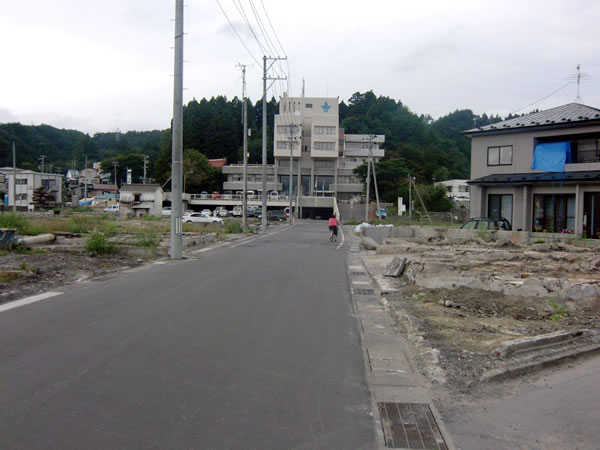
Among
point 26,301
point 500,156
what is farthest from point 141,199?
point 26,301

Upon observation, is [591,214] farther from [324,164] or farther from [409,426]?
[324,164]

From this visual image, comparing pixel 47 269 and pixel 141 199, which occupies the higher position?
pixel 141 199

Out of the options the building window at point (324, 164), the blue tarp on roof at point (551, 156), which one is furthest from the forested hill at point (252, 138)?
the blue tarp on roof at point (551, 156)

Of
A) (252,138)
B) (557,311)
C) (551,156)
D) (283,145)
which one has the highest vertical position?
(252,138)

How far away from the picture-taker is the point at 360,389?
564 cm

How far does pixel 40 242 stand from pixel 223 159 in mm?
91837

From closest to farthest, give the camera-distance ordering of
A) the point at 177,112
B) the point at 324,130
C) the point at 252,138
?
the point at 177,112
the point at 324,130
the point at 252,138

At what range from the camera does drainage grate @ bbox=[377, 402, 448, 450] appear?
14.5 ft

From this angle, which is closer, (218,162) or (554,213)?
(554,213)

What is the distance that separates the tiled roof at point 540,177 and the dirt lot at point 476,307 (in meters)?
14.5

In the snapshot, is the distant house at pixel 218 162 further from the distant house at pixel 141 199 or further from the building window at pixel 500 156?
the building window at pixel 500 156

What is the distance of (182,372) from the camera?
5816mm

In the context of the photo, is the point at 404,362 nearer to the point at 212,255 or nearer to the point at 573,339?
the point at 573,339

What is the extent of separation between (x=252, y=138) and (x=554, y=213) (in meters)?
94.9
